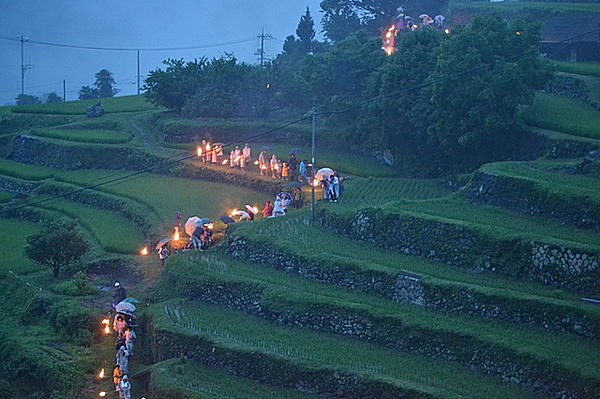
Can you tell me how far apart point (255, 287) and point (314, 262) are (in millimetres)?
1845

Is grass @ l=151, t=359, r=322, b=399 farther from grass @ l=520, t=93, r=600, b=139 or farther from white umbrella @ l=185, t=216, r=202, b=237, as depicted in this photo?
A: grass @ l=520, t=93, r=600, b=139

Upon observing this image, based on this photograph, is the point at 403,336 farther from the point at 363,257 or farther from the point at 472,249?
the point at 363,257

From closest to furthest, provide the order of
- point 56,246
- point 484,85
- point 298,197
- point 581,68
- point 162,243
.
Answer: point 162,243 < point 56,246 < point 484,85 < point 298,197 < point 581,68

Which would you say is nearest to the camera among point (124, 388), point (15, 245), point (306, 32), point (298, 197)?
point (124, 388)

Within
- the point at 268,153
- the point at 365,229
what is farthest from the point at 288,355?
the point at 268,153

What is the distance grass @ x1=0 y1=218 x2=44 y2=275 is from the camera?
91.9ft

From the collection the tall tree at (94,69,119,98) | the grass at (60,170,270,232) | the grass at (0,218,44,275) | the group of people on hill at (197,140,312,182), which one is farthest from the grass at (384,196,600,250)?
the tall tree at (94,69,119,98)

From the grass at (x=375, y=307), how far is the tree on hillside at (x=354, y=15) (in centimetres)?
3538

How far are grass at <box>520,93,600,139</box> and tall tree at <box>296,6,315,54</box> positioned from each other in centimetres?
3189

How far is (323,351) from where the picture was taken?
19.0m

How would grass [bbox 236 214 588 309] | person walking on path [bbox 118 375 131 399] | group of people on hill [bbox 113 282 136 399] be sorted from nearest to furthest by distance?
1. person walking on path [bbox 118 375 131 399]
2. group of people on hill [bbox 113 282 136 399]
3. grass [bbox 236 214 588 309]

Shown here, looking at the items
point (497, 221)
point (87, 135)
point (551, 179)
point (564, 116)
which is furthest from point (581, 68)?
point (87, 135)

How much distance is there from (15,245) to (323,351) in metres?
16.5

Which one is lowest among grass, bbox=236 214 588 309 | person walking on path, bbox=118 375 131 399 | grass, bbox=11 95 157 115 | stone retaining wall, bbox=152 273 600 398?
person walking on path, bbox=118 375 131 399
